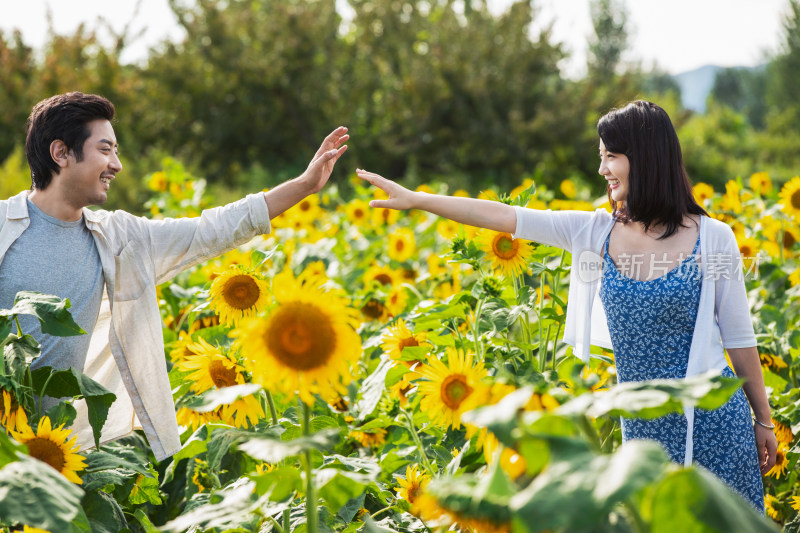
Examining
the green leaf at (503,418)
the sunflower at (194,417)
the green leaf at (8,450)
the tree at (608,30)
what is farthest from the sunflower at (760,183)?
the tree at (608,30)

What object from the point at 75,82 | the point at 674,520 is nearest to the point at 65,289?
the point at 674,520

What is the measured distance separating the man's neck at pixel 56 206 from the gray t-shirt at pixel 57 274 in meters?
0.01

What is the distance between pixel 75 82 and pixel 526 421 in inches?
436

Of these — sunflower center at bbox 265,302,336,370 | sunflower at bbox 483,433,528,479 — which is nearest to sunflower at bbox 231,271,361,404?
sunflower center at bbox 265,302,336,370

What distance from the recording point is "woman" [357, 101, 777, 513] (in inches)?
80.4

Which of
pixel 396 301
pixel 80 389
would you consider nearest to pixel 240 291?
pixel 80 389

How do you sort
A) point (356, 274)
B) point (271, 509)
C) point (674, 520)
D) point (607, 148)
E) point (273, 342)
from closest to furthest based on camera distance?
point (674, 520) < point (273, 342) < point (271, 509) < point (607, 148) < point (356, 274)

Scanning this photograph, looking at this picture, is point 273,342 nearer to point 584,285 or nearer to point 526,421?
point 526,421

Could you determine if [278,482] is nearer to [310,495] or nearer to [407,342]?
[310,495]

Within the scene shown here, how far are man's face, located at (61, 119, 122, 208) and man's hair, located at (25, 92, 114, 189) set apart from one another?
0.02 m

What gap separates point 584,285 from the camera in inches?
87.8

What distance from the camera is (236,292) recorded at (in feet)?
7.13

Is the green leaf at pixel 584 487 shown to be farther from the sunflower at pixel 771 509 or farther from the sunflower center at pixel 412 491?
the sunflower at pixel 771 509

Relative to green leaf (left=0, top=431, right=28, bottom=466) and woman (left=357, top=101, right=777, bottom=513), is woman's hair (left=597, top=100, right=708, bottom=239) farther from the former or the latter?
green leaf (left=0, top=431, right=28, bottom=466)
